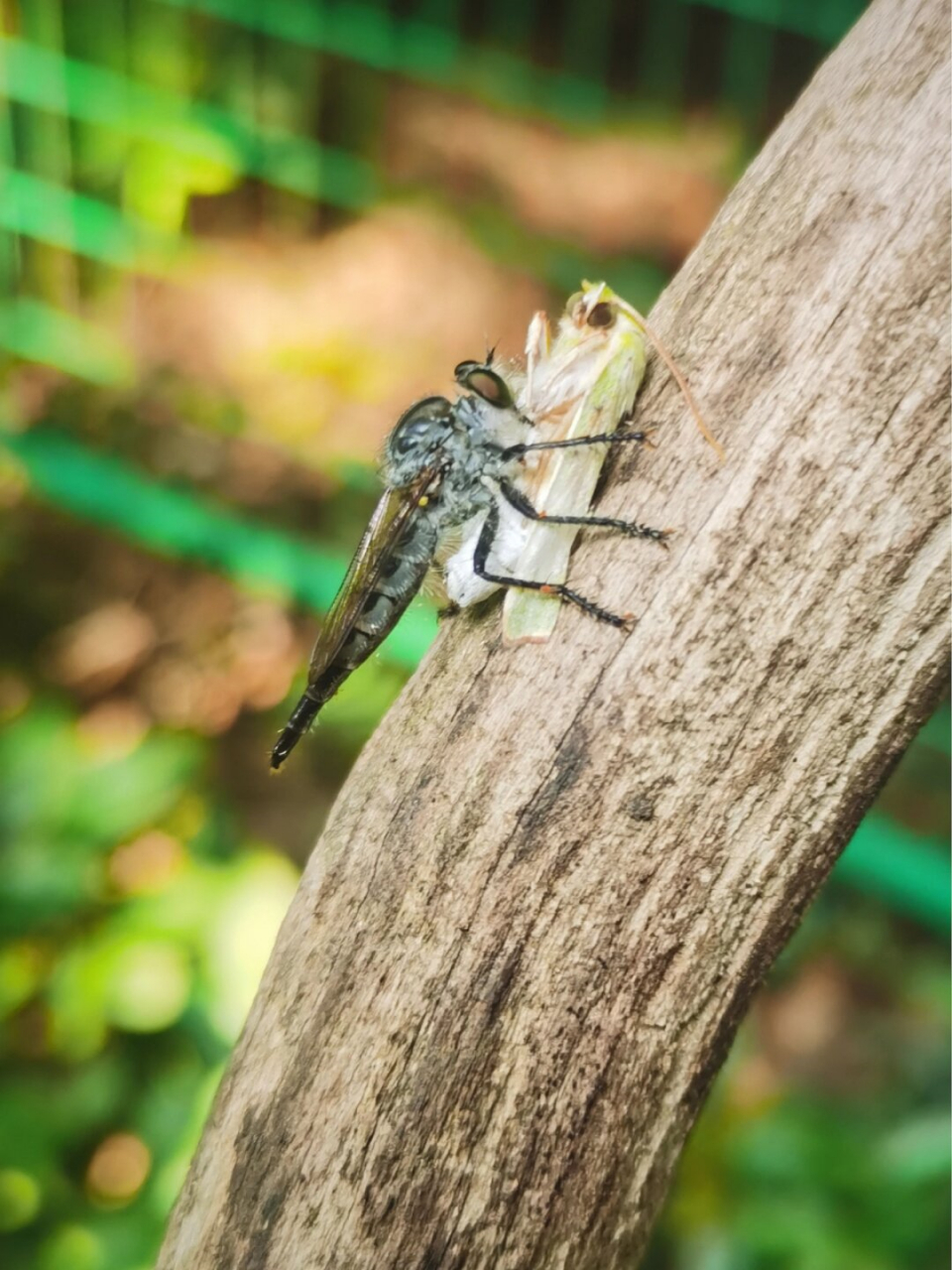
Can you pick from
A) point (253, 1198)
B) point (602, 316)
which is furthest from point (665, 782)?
point (253, 1198)

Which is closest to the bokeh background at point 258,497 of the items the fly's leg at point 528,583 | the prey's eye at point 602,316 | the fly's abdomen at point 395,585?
the fly's abdomen at point 395,585

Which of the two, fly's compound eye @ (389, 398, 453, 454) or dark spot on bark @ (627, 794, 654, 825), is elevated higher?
fly's compound eye @ (389, 398, 453, 454)

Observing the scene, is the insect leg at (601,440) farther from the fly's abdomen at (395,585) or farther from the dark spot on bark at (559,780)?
the fly's abdomen at (395,585)

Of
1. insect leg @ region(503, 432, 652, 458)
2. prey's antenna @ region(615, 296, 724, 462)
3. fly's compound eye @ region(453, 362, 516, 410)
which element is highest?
prey's antenna @ region(615, 296, 724, 462)

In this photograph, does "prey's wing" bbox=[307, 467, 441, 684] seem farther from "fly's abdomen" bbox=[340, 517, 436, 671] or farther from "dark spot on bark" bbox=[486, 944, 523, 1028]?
"dark spot on bark" bbox=[486, 944, 523, 1028]

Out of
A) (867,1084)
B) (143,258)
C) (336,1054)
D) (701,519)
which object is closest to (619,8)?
Answer: (143,258)

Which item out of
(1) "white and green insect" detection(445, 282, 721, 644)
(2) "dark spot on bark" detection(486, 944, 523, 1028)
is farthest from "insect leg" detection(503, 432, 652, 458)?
(2) "dark spot on bark" detection(486, 944, 523, 1028)

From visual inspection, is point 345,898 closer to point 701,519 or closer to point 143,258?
point 701,519
